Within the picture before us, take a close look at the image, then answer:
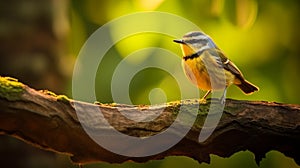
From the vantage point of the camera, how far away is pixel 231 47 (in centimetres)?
257

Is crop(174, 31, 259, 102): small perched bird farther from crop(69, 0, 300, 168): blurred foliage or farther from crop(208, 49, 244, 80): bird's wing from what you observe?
crop(69, 0, 300, 168): blurred foliage

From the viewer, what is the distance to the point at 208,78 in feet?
5.95

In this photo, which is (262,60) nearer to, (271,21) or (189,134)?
(271,21)

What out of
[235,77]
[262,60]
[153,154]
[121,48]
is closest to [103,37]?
[121,48]

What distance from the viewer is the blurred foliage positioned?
99.2 inches

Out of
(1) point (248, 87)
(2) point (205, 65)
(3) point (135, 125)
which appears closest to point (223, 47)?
(1) point (248, 87)

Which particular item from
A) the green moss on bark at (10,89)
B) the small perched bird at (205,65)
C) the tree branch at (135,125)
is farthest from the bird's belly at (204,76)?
the green moss on bark at (10,89)

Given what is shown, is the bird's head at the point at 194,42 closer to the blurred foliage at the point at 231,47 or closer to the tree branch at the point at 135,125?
the tree branch at the point at 135,125

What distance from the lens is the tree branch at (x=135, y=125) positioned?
141cm

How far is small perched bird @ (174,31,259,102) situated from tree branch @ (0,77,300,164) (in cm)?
19

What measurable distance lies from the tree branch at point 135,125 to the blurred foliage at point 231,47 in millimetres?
802

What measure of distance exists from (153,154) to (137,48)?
1002 millimetres

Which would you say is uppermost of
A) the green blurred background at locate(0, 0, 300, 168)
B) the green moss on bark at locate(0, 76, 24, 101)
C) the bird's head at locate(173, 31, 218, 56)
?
the green blurred background at locate(0, 0, 300, 168)

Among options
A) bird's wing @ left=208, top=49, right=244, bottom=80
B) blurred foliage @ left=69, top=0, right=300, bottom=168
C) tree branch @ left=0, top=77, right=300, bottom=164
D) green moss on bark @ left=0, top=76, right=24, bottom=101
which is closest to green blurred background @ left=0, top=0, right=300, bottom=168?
blurred foliage @ left=69, top=0, right=300, bottom=168
